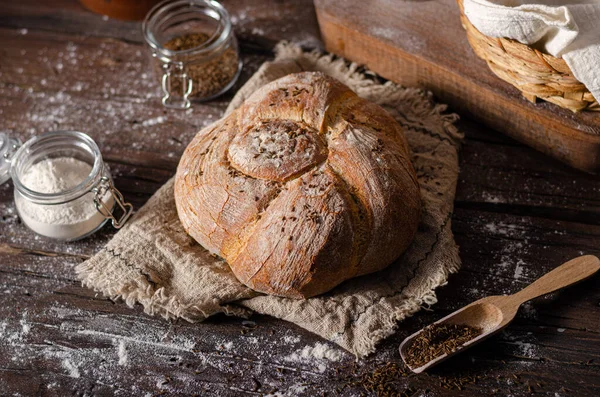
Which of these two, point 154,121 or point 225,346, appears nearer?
point 225,346

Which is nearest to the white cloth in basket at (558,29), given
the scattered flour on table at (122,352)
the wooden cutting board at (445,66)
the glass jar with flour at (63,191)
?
the wooden cutting board at (445,66)

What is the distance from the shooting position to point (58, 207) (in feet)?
6.66

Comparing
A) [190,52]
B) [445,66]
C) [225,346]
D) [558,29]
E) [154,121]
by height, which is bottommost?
[225,346]

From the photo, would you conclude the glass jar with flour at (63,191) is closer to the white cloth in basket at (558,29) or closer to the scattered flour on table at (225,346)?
the scattered flour on table at (225,346)

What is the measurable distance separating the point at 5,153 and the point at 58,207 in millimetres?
344

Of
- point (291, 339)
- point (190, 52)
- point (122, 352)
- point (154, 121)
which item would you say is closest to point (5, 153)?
point (154, 121)

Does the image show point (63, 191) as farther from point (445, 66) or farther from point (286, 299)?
point (445, 66)

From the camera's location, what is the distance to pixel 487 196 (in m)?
2.10

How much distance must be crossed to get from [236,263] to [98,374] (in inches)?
18.2

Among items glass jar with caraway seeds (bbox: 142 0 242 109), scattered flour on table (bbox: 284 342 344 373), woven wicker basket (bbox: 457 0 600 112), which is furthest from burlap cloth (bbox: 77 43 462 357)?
glass jar with caraway seeds (bbox: 142 0 242 109)

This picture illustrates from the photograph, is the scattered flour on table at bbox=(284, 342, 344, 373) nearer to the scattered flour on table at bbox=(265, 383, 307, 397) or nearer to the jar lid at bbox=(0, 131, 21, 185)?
the scattered flour on table at bbox=(265, 383, 307, 397)

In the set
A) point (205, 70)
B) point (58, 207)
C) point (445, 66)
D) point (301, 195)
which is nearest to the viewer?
point (301, 195)

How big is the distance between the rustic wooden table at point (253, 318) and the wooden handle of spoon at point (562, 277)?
7cm

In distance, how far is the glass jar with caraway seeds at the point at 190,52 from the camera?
2311 mm
